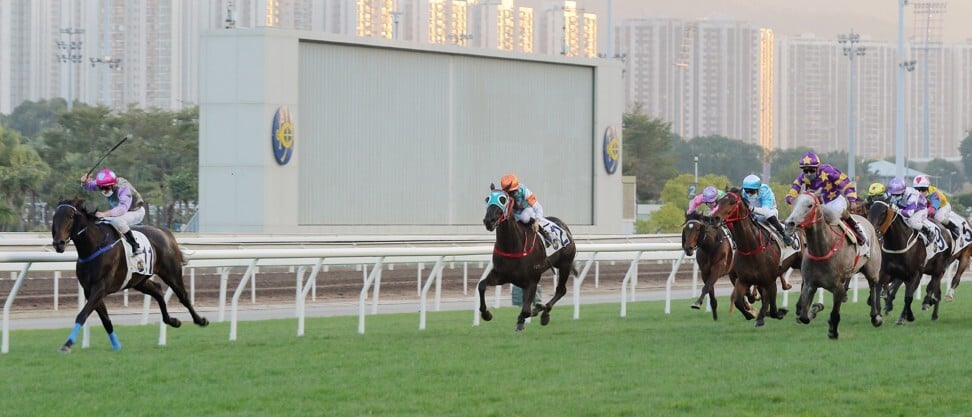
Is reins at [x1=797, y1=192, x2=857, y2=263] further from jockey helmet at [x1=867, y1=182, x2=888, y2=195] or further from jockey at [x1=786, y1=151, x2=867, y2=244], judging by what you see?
jockey helmet at [x1=867, y1=182, x2=888, y2=195]

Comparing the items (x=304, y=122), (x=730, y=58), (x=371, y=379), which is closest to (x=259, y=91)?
(x=304, y=122)

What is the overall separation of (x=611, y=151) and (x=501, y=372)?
1073 inches

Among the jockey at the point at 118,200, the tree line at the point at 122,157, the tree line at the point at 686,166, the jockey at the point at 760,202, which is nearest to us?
the jockey at the point at 118,200

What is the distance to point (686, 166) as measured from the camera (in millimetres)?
118938

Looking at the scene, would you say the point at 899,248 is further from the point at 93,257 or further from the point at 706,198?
the point at 93,257

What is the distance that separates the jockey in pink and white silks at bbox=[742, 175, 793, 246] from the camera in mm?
13734

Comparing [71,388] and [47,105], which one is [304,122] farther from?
[47,105]

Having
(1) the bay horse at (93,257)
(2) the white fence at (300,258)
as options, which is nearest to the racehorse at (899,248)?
(2) the white fence at (300,258)

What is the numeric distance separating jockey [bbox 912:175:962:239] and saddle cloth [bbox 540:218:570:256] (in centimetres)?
358

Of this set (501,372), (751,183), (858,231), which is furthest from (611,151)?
(501,372)

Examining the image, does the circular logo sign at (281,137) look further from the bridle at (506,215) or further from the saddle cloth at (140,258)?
the saddle cloth at (140,258)

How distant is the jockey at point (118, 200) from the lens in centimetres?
1108

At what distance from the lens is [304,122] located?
2991 cm

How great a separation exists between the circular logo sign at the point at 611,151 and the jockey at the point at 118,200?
2507 cm
